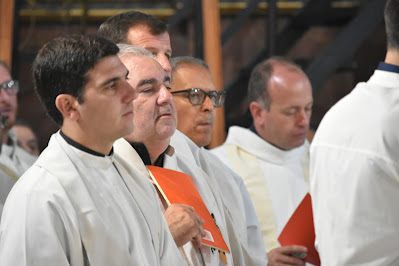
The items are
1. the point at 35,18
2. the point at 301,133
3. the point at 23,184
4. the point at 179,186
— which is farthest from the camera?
the point at 35,18

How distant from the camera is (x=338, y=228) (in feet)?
8.78

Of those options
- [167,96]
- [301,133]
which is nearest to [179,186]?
[167,96]

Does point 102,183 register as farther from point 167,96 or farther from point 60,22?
point 60,22

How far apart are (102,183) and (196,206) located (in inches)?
25.5

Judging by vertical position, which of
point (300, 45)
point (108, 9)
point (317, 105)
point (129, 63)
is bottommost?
point (317, 105)

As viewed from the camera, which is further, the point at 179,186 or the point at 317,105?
the point at 317,105

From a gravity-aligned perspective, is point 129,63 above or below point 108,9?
above

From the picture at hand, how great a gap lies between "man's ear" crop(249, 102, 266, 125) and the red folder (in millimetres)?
1134

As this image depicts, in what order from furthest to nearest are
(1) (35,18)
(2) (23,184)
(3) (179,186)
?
(1) (35,18) < (3) (179,186) < (2) (23,184)

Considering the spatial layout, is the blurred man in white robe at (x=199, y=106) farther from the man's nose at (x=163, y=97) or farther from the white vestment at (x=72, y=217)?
the white vestment at (x=72, y=217)

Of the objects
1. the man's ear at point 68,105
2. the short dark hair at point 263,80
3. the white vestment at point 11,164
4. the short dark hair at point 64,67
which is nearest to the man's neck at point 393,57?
the short dark hair at point 64,67

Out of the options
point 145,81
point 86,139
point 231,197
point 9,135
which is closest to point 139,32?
point 145,81

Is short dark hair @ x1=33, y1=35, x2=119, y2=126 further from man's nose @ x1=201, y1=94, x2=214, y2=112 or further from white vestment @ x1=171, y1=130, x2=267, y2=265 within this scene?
man's nose @ x1=201, y1=94, x2=214, y2=112

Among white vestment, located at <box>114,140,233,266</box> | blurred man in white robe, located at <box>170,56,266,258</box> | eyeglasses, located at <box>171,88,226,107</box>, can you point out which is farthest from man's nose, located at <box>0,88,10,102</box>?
white vestment, located at <box>114,140,233,266</box>
